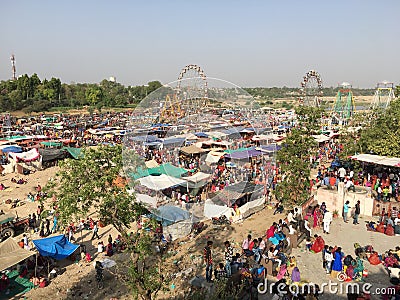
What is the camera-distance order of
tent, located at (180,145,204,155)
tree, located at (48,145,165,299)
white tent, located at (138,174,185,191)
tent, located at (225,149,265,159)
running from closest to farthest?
tree, located at (48,145,165,299) → white tent, located at (138,174,185,191) → tent, located at (225,149,265,159) → tent, located at (180,145,204,155)

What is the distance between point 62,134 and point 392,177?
3103cm

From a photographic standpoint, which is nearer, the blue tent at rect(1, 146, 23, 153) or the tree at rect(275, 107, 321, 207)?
the tree at rect(275, 107, 321, 207)

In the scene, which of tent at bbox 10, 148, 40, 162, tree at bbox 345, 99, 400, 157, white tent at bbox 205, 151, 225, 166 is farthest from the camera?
tent at bbox 10, 148, 40, 162

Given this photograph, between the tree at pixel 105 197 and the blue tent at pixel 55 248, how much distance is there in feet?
17.1

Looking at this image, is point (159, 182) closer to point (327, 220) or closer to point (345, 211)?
point (327, 220)

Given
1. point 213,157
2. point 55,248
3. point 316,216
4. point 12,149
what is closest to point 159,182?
point 55,248

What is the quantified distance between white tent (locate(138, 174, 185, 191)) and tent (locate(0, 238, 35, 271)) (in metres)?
3.58

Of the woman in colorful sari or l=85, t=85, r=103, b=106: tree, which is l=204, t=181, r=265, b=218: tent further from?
l=85, t=85, r=103, b=106: tree

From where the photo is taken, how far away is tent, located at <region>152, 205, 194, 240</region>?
1109 centimetres

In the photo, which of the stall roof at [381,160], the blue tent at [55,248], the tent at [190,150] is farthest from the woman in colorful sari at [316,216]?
the tent at [190,150]

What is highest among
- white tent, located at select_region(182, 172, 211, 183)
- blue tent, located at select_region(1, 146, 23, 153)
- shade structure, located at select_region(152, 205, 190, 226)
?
blue tent, located at select_region(1, 146, 23, 153)

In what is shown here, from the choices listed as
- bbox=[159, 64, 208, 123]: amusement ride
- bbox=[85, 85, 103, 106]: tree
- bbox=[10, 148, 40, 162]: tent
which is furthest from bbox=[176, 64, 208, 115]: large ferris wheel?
bbox=[85, 85, 103, 106]: tree

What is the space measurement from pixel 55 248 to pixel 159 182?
4098 millimetres

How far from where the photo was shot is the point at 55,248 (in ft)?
33.1
